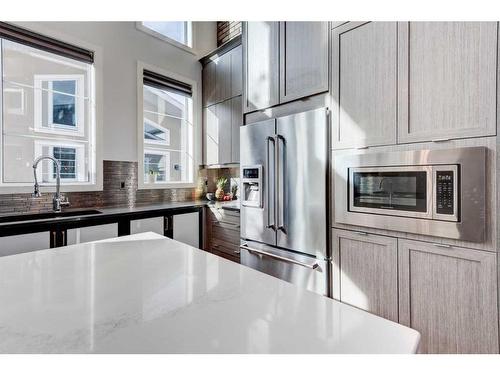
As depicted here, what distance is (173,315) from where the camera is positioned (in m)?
0.62

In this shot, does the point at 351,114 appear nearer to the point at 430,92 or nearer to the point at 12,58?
the point at 430,92

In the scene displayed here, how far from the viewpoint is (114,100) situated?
10.4 feet

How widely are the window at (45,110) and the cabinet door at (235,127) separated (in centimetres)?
162

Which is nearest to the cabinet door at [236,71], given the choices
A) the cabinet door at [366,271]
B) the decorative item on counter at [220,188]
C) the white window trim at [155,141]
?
the white window trim at [155,141]

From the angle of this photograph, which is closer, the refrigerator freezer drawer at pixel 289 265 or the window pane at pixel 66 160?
the refrigerator freezer drawer at pixel 289 265

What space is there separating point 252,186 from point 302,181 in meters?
0.58

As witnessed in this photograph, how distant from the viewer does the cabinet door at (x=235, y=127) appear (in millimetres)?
3434

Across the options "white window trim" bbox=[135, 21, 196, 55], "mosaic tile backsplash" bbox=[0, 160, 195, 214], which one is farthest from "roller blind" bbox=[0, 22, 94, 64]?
"mosaic tile backsplash" bbox=[0, 160, 195, 214]

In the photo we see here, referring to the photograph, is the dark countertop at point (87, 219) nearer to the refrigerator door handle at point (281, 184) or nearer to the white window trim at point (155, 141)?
the refrigerator door handle at point (281, 184)

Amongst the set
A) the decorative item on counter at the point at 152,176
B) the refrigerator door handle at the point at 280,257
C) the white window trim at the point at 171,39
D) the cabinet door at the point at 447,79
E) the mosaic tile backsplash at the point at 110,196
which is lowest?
the refrigerator door handle at the point at 280,257

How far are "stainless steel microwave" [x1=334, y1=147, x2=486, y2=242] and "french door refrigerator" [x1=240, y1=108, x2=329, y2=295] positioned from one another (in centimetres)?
18
